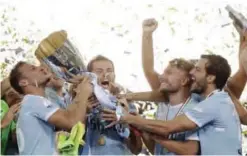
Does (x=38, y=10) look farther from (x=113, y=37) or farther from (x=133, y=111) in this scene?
(x=133, y=111)

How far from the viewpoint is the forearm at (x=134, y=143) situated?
196 centimetres

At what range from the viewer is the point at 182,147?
1.80 m

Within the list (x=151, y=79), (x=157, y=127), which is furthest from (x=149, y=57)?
(x=157, y=127)

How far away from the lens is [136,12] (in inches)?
107

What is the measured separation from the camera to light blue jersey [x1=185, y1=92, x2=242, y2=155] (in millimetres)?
1780

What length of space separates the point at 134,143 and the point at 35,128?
0.39 m

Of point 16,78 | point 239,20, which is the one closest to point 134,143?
point 16,78

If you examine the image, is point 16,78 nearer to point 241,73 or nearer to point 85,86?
point 85,86

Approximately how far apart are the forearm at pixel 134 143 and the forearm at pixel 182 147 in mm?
175

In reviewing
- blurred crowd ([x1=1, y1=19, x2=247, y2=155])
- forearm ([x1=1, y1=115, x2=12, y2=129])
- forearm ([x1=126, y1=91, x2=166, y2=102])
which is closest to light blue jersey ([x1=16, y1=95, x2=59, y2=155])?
blurred crowd ([x1=1, y1=19, x2=247, y2=155])

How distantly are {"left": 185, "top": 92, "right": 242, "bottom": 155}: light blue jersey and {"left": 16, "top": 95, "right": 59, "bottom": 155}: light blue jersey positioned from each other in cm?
48

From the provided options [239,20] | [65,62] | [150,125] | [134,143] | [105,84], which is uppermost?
[239,20]

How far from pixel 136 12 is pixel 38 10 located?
0.50m

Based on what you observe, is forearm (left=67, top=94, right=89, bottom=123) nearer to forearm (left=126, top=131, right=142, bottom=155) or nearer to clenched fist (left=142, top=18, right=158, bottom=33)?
forearm (left=126, top=131, right=142, bottom=155)
